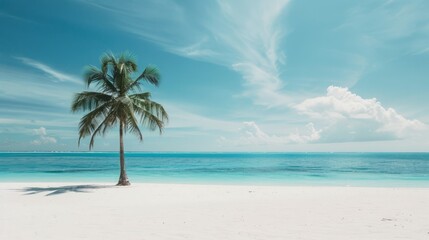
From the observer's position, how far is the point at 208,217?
8789 millimetres

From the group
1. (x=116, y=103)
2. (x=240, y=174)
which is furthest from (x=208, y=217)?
(x=240, y=174)

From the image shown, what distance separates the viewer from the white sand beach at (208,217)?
6.91 meters

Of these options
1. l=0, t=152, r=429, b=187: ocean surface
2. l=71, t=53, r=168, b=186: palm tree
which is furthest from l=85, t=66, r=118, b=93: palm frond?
l=0, t=152, r=429, b=187: ocean surface

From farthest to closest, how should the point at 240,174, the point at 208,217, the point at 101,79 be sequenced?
the point at 240,174, the point at 101,79, the point at 208,217

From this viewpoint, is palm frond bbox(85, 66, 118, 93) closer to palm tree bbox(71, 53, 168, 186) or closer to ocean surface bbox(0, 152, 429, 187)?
palm tree bbox(71, 53, 168, 186)

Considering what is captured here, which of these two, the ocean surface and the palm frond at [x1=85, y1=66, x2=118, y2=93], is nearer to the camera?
the palm frond at [x1=85, y1=66, x2=118, y2=93]

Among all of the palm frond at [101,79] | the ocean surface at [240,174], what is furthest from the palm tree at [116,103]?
the ocean surface at [240,174]

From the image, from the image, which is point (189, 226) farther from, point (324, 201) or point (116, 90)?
point (116, 90)

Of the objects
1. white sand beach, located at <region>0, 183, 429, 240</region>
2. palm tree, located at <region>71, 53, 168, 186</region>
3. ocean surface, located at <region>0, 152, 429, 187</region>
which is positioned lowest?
ocean surface, located at <region>0, 152, 429, 187</region>

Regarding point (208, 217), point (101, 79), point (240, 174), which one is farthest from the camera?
point (240, 174)

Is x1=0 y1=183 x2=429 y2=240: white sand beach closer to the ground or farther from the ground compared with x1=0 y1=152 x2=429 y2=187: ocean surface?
farther from the ground

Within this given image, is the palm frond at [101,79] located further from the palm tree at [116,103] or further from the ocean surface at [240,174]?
the ocean surface at [240,174]

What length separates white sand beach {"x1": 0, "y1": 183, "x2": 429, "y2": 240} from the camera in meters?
6.91

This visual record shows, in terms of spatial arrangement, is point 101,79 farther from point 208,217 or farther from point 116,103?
point 208,217
